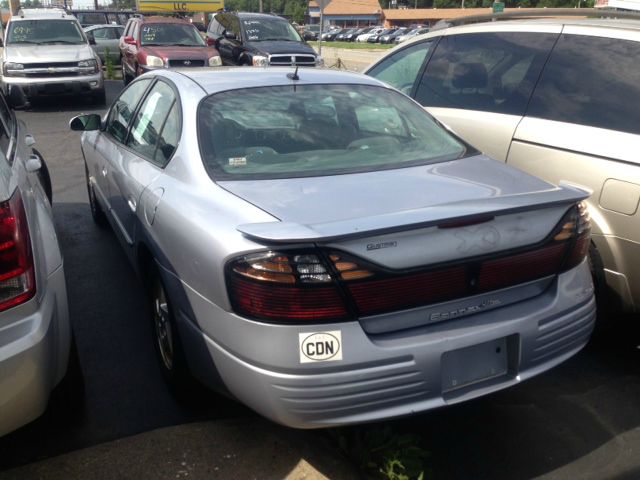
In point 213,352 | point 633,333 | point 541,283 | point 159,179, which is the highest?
point 159,179

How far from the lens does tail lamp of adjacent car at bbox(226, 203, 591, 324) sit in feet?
7.34

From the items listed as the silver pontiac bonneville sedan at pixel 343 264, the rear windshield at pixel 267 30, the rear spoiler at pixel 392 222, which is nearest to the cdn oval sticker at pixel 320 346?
the silver pontiac bonneville sedan at pixel 343 264

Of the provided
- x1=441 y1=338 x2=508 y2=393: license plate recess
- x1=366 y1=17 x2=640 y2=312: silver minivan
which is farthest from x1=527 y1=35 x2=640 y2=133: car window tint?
x1=441 y1=338 x2=508 y2=393: license plate recess

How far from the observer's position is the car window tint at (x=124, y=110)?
429cm

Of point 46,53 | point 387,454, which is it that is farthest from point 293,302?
point 46,53

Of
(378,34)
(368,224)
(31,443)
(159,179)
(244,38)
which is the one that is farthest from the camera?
(378,34)

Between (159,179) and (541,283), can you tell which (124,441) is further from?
(541,283)

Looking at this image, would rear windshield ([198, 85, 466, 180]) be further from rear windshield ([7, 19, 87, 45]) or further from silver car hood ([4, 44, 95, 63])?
rear windshield ([7, 19, 87, 45])

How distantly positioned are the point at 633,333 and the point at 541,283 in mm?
1752

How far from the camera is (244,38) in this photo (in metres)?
14.9

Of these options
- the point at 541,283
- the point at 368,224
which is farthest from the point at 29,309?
the point at 541,283

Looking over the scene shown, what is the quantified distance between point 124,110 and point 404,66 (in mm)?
2296

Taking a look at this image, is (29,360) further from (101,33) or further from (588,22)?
(101,33)

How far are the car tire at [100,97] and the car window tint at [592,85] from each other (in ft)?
36.7
